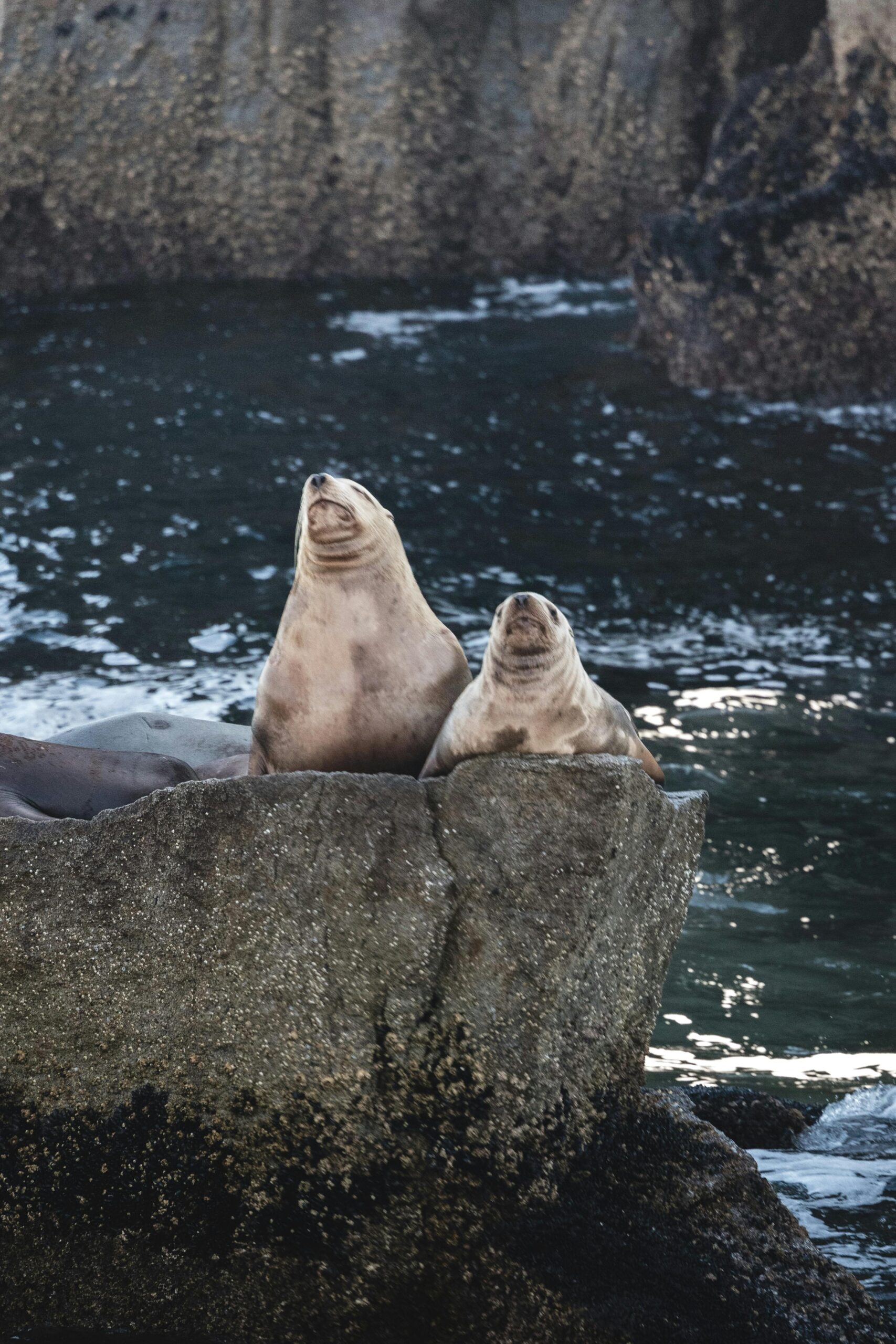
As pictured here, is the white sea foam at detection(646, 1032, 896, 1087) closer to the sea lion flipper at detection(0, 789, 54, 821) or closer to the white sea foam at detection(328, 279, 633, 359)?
the sea lion flipper at detection(0, 789, 54, 821)

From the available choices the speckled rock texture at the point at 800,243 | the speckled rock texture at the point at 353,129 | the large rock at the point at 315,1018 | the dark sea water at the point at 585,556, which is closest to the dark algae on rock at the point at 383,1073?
the large rock at the point at 315,1018

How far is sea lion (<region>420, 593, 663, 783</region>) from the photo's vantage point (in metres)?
3.35

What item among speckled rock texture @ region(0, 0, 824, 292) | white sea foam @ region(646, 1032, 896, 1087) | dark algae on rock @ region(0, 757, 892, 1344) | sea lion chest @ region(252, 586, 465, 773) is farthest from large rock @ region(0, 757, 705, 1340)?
speckled rock texture @ region(0, 0, 824, 292)

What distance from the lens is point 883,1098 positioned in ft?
15.2

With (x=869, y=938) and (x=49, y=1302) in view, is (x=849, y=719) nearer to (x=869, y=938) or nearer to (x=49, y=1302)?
(x=869, y=938)

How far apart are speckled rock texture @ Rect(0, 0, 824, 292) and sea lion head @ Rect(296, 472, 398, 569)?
12261mm

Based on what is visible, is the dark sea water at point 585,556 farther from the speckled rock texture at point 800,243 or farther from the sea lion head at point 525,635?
the sea lion head at point 525,635

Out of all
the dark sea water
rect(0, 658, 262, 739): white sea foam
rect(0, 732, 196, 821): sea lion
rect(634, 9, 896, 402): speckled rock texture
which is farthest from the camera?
rect(634, 9, 896, 402): speckled rock texture

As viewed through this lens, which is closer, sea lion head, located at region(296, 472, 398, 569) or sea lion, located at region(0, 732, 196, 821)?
sea lion head, located at region(296, 472, 398, 569)

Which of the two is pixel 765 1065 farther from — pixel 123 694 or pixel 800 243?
pixel 800 243

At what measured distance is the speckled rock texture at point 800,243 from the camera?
12016mm

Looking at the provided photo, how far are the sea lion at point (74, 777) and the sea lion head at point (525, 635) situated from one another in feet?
3.31

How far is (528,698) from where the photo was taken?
3.38 m

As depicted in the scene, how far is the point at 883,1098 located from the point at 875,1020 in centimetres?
60
